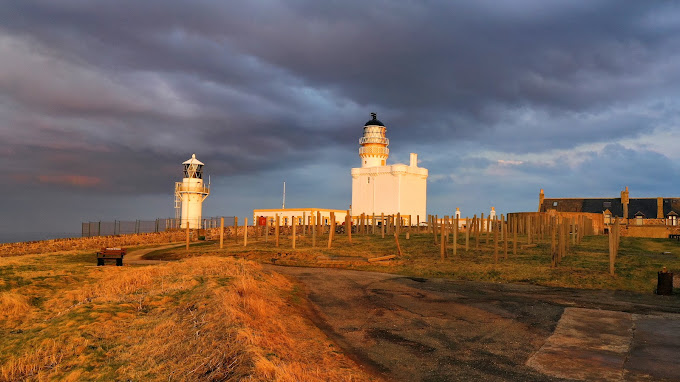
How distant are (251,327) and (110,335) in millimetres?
3056

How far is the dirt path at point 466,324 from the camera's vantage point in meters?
8.91

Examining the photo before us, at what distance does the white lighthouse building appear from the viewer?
63.8 metres

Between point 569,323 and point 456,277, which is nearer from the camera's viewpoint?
point 569,323

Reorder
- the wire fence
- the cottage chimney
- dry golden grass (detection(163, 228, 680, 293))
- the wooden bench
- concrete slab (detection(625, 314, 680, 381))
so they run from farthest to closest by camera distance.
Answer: the cottage chimney < the wire fence < the wooden bench < dry golden grass (detection(163, 228, 680, 293)) < concrete slab (detection(625, 314, 680, 381))

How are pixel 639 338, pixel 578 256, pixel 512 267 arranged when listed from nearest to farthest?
pixel 639 338 → pixel 512 267 → pixel 578 256

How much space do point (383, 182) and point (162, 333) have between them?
56.7m

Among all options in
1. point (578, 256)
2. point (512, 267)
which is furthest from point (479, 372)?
point (578, 256)

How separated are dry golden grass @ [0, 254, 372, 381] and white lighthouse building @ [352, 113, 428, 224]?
4974cm

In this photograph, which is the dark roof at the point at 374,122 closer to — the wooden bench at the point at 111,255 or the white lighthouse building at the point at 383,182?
the white lighthouse building at the point at 383,182

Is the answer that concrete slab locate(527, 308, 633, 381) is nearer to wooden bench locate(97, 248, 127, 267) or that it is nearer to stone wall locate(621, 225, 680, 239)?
wooden bench locate(97, 248, 127, 267)

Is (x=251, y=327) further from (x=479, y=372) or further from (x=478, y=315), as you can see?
Answer: (x=478, y=315)

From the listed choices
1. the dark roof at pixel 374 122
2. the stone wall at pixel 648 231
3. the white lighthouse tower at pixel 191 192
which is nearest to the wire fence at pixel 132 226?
the white lighthouse tower at pixel 191 192

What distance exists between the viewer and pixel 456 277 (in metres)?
21.5

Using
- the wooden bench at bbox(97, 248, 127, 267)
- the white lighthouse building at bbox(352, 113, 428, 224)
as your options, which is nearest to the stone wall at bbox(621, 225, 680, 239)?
the white lighthouse building at bbox(352, 113, 428, 224)
